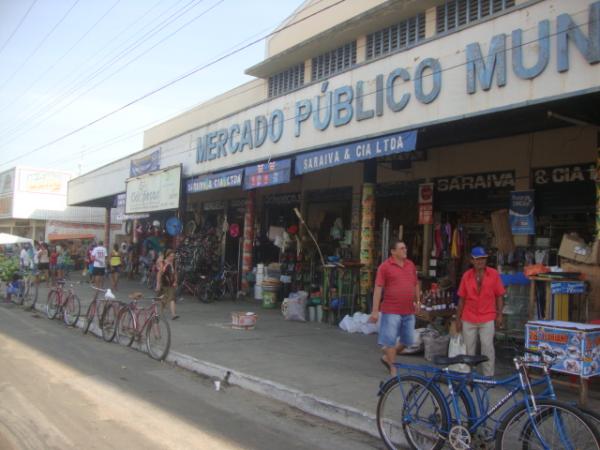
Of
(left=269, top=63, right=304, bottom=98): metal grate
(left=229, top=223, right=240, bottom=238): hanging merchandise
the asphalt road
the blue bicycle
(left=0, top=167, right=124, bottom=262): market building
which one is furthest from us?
(left=0, top=167, right=124, bottom=262): market building

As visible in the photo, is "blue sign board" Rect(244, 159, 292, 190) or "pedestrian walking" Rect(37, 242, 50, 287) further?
"pedestrian walking" Rect(37, 242, 50, 287)

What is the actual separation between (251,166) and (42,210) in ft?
115

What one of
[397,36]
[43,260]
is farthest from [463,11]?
[43,260]

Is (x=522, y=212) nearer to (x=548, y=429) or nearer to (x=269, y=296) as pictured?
(x=269, y=296)

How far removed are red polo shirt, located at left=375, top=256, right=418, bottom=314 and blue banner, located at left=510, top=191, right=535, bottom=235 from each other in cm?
517

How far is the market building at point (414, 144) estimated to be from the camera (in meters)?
8.20

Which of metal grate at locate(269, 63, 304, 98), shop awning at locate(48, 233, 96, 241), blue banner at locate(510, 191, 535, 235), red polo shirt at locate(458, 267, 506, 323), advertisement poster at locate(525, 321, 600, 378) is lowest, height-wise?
advertisement poster at locate(525, 321, 600, 378)

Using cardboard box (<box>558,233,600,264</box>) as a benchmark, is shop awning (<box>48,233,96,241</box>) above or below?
above

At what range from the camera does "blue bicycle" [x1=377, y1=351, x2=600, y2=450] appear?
3.99 metres

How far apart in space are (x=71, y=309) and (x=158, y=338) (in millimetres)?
4820

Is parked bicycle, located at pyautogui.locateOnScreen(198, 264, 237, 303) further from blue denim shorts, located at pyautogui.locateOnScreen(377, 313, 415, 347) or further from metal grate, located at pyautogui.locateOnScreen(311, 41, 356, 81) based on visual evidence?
blue denim shorts, located at pyautogui.locateOnScreen(377, 313, 415, 347)

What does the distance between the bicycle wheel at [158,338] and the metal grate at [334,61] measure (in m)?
8.26

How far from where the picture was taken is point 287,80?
1762cm

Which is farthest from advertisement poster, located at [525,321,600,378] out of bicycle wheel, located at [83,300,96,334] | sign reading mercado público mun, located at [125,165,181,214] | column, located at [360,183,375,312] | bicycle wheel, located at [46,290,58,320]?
sign reading mercado público mun, located at [125,165,181,214]
